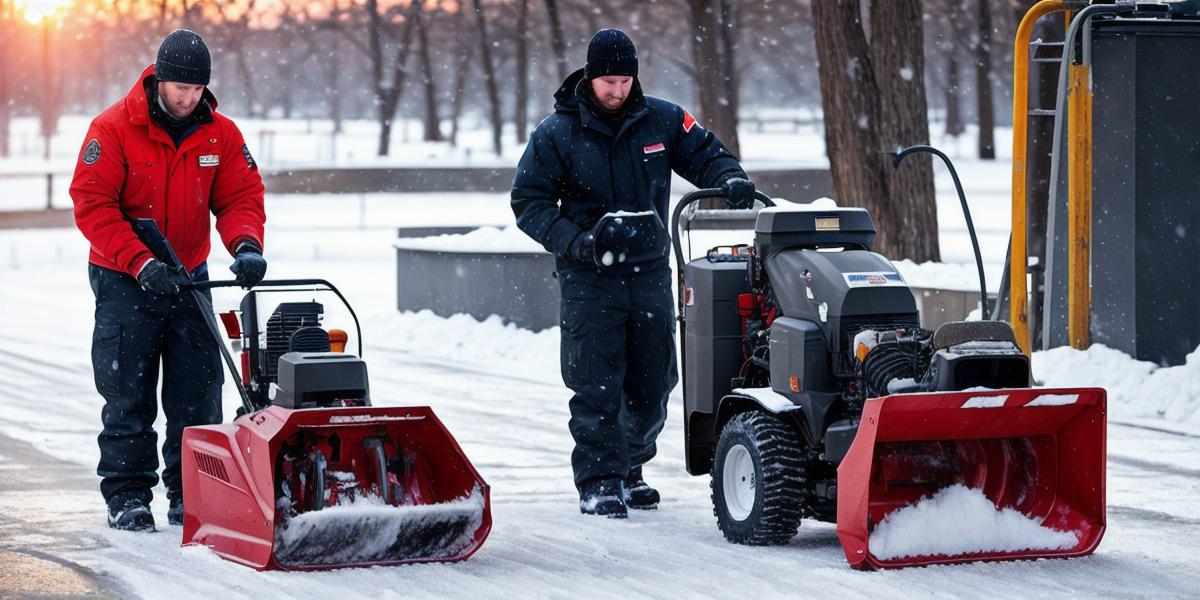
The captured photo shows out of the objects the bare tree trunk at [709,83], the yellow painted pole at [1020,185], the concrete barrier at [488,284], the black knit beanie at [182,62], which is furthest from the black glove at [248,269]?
the bare tree trunk at [709,83]

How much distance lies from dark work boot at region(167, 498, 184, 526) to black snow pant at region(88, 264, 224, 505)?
28mm

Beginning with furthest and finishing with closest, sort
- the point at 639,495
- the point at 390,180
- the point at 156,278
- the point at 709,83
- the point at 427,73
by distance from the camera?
the point at 427,73
the point at 390,180
the point at 709,83
the point at 639,495
the point at 156,278

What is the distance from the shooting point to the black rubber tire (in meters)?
6.22

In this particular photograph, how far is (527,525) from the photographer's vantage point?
7.00m

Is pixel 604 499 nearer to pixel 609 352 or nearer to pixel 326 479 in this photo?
pixel 609 352

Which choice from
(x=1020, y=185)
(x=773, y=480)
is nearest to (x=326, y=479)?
(x=773, y=480)

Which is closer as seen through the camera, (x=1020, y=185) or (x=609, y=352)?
(x=609, y=352)

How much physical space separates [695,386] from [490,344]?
6529mm

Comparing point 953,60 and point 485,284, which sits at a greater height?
point 953,60

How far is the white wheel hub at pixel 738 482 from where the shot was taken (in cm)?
645

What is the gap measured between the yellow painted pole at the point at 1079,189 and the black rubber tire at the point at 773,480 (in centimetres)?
494

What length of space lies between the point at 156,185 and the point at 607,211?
5.70 feet

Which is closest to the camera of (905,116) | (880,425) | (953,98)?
(880,425)

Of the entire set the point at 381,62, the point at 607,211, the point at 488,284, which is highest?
the point at 381,62
